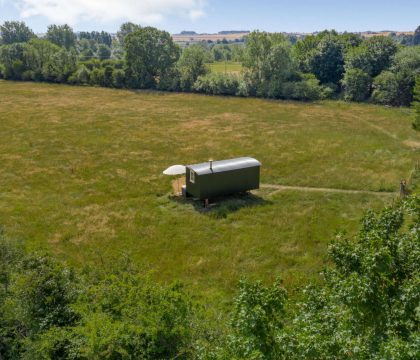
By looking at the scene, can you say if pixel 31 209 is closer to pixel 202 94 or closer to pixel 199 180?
pixel 199 180

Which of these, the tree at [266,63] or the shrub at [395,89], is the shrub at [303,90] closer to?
→ the tree at [266,63]

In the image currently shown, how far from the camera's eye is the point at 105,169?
3872cm

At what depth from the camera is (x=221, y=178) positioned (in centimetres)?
3064

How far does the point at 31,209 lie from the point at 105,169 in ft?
32.9

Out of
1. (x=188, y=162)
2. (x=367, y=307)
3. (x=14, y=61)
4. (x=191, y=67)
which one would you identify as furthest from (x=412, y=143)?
(x=14, y=61)

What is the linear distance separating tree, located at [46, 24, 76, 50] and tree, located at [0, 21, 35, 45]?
1388cm

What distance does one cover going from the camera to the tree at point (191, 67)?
3344 inches

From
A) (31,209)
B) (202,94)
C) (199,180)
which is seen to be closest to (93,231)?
(31,209)

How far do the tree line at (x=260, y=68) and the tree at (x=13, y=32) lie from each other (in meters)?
85.3

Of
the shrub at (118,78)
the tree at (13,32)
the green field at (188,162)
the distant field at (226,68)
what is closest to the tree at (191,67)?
the shrub at (118,78)

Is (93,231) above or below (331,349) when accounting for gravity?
below

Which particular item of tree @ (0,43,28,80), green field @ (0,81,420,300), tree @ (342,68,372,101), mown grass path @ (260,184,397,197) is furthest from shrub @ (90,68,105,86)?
mown grass path @ (260,184,397,197)

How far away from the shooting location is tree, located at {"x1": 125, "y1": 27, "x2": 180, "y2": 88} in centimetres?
8750

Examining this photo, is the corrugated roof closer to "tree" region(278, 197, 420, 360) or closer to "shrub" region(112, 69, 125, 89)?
"tree" region(278, 197, 420, 360)
